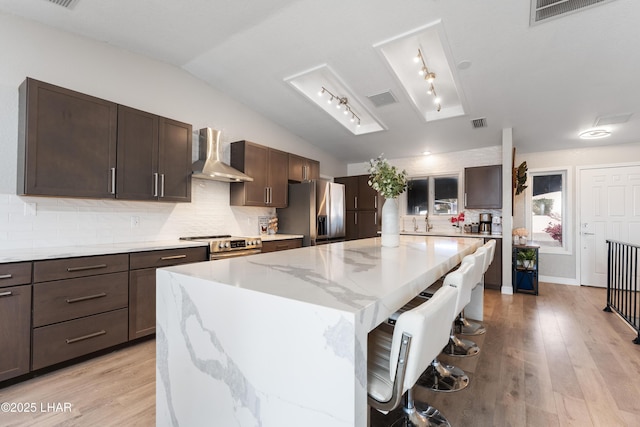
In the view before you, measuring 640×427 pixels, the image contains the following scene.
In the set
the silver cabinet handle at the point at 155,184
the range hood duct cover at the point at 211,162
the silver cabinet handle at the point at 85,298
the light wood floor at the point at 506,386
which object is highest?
the range hood duct cover at the point at 211,162

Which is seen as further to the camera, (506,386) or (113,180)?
(113,180)

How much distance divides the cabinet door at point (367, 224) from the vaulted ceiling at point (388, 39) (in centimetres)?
207

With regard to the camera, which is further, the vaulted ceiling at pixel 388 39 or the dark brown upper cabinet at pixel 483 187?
the dark brown upper cabinet at pixel 483 187

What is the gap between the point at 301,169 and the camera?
493cm

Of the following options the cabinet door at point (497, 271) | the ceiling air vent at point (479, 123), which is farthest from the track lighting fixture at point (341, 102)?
the cabinet door at point (497, 271)

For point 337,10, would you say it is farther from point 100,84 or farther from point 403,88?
point 100,84

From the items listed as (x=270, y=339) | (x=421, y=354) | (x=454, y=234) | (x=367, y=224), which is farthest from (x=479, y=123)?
(x=270, y=339)

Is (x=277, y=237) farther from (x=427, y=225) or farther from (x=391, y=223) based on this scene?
(x=427, y=225)

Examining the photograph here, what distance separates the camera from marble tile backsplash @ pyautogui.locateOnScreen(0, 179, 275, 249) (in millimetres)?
2416

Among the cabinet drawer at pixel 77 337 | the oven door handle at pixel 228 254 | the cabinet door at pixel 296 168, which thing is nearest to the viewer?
the cabinet drawer at pixel 77 337

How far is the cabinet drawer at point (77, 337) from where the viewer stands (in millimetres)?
2100

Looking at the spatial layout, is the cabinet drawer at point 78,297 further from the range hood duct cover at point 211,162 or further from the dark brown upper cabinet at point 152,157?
the range hood duct cover at point 211,162

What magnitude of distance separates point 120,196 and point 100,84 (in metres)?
1.18

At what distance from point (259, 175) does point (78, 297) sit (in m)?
2.49
